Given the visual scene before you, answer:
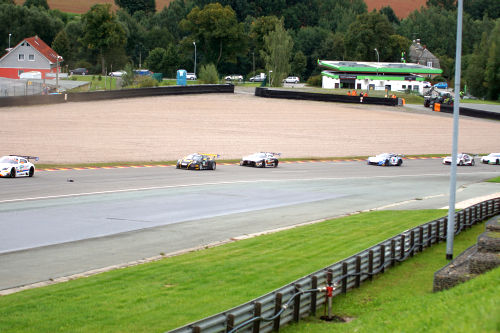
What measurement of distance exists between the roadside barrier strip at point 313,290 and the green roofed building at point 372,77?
115596 millimetres

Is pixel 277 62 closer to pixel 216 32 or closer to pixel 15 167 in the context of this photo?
pixel 216 32

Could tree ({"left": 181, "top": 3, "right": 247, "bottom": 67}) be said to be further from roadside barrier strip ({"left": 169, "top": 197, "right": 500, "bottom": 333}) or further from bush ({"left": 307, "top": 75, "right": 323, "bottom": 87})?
roadside barrier strip ({"left": 169, "top": 197, "right": 500, "bottom": 333})

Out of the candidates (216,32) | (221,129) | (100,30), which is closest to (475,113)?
(221,129)

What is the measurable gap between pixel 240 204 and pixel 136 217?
6.32 meters

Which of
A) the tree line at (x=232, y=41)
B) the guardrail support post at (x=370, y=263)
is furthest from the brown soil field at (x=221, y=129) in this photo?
the tree line at (x=232, y=41)

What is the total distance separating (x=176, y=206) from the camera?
31156 mm

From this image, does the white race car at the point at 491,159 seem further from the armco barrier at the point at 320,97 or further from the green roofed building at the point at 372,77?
the green roofed building at the point at 372,77

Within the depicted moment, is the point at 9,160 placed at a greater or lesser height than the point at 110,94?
lesser

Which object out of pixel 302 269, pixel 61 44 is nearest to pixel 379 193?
pixel 302 269

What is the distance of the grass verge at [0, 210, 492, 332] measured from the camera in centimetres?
1357

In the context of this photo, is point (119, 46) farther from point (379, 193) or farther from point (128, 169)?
point (379, 193)

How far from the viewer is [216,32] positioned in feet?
470

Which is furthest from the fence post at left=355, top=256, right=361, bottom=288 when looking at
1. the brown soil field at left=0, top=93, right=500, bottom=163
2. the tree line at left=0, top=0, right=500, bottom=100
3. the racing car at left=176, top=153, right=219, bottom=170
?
the tree line at left=0, top=0, right=500, bottom=100

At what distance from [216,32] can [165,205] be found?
11630cm
